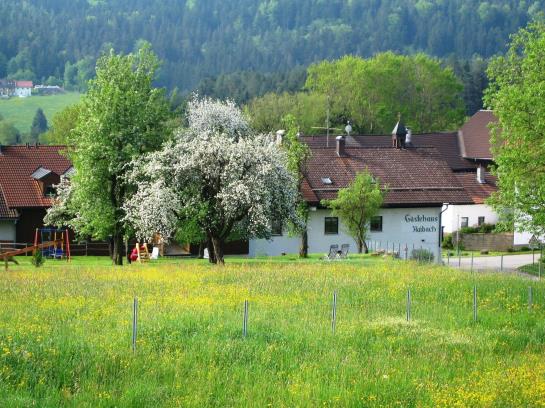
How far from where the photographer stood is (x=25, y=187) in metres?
60.0

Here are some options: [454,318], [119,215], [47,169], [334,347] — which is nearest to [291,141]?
[119,215]

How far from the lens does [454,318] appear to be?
27656 mm

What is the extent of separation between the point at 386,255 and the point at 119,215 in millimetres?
13760

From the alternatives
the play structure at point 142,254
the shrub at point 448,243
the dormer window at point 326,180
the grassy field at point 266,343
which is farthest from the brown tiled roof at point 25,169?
the shrub at point 448,243

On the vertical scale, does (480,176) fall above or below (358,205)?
above

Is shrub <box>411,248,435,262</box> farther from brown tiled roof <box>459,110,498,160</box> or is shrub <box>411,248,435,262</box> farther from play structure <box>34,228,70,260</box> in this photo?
brown tiled roof <box>459,110,498,160</box>

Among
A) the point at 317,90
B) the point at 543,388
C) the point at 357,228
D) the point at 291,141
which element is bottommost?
the point at 543,388

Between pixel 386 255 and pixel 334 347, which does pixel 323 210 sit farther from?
pixel 334 347

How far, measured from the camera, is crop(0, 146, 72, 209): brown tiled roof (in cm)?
5906

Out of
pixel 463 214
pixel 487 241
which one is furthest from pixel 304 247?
pixel 463 214

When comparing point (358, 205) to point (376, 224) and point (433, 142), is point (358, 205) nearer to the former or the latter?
point (376, 224)

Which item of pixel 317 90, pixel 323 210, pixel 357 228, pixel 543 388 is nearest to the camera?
pixel 543 388

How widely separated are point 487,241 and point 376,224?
40.5ft

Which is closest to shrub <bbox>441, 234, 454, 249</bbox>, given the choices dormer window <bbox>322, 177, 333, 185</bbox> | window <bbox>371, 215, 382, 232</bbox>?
window <bbox>371, 215, 382, 232</bbox>
